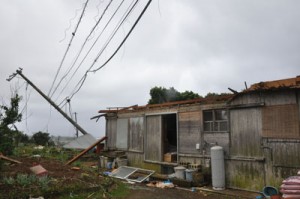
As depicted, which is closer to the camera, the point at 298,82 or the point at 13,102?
the point at 298,82

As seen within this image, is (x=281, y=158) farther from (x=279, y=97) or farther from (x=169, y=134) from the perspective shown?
(x=169, y=134)

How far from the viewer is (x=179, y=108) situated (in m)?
13.3

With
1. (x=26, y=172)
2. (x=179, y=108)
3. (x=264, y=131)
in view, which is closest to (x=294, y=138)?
(x=264, y=131)

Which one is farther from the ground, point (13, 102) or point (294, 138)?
point (13, 102)

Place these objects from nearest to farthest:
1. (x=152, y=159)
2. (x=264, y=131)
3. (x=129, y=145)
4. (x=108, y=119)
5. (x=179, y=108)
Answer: (x=264, y=131) → (x=179, y=108) → (x=152, y=159) → (x=129, y=145) → (x=108, y=119)

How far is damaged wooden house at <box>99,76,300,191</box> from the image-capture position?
8.96m

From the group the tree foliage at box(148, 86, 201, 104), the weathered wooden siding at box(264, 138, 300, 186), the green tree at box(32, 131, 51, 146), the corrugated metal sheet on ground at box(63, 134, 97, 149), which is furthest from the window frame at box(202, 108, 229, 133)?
the green tree at box(32, 131, 51, 146)

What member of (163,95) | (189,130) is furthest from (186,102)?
(163,95)

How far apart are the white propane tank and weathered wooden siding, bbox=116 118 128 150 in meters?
7.34

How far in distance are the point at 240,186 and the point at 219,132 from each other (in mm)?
2352

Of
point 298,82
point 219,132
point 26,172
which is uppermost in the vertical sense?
point 298,82

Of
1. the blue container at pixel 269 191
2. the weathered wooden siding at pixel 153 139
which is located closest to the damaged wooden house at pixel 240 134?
the weathered wooden siding at pixel 153 139

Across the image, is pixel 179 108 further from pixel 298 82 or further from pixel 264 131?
pixel 298 82

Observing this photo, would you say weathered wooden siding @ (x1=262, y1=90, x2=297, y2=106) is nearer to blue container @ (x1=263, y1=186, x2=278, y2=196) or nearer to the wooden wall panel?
the wooden wall panel
